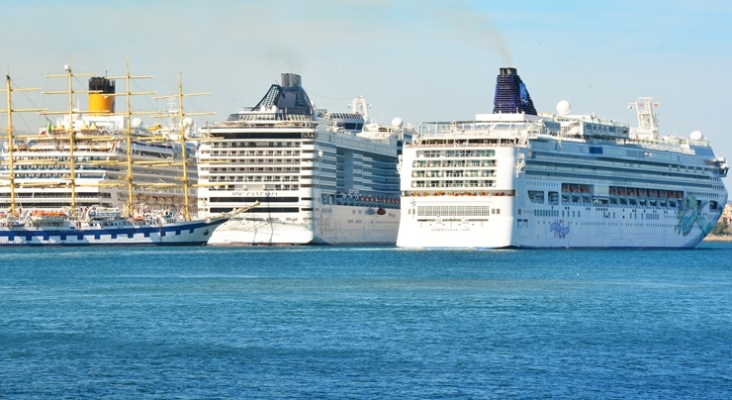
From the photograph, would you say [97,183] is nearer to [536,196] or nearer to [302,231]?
[302,231]

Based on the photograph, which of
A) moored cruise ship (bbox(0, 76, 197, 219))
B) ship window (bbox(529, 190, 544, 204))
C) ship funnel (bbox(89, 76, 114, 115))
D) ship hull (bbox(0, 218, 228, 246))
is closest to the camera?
ship window (bbox(529, 190, 544, 204))

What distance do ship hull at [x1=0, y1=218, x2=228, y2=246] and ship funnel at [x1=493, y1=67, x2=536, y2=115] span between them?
26067 mm

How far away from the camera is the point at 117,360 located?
4294cm

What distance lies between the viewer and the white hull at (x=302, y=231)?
13038cm

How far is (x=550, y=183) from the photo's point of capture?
11350cm

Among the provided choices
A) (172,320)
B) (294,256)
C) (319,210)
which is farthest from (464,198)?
(172,320)

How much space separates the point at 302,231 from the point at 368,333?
81.5 m

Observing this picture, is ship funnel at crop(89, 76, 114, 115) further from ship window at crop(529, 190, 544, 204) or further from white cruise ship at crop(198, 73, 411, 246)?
ship window at crop(529, 190, 544, 204)

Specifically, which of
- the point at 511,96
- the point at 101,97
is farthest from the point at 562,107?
the point at 101,97

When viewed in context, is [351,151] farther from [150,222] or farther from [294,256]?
[294,256]

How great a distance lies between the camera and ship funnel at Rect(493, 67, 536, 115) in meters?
126

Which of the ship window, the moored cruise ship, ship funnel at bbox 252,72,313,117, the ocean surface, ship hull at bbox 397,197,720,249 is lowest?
the ocean surface

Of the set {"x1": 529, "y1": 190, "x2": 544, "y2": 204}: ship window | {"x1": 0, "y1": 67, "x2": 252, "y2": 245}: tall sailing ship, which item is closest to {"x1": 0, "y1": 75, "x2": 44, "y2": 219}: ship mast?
{"x1": 0, "y1": 67, "x2": 252, "y2": 245}: tall sailing ship

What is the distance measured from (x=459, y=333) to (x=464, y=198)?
188ft
